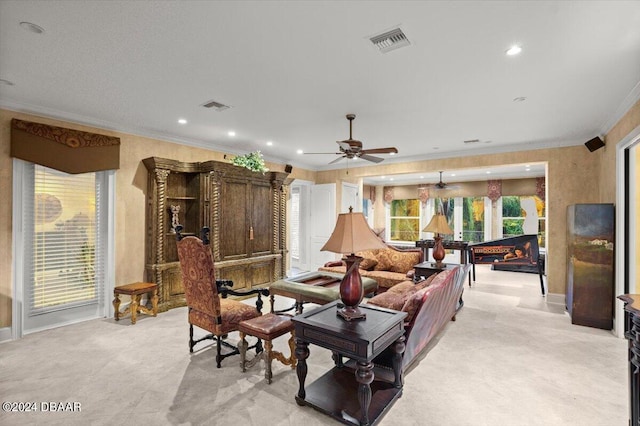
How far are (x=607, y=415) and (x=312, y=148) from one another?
198 inches

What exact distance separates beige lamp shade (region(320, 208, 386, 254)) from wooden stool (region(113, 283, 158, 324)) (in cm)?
300

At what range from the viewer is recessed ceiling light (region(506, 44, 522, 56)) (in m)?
2.37

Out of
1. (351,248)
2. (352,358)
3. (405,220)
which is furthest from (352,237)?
(405,220)

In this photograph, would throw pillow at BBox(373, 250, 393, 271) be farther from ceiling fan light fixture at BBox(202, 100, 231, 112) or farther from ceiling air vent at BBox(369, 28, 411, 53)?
ceiling air vent at BBox(369, 28, 411, 53)

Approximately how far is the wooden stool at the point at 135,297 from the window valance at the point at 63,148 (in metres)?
1.62

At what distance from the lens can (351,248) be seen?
2314mm

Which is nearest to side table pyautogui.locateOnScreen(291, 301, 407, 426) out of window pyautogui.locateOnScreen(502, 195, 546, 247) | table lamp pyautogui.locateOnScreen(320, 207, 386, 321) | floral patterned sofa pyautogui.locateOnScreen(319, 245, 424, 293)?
table lamp pyautogui.locateOnScreen(320, 207, 386, 321)

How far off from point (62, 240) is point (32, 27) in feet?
9.13

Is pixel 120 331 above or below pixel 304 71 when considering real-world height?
below

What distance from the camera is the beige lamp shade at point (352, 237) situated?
7.64ft

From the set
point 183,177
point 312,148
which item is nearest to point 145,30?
point 183,177

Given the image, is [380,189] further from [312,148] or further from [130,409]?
[130,409]

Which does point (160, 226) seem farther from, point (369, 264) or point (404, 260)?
point (404, 260)

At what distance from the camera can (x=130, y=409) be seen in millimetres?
2275
